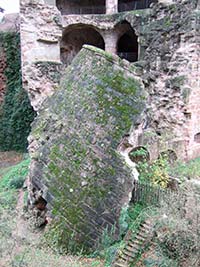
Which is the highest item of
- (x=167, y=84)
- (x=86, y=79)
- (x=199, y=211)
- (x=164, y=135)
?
(x=86, y=79)

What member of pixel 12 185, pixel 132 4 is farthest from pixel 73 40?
pixel 12 185

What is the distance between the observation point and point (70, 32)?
17.5 metres

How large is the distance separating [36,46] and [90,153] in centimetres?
845

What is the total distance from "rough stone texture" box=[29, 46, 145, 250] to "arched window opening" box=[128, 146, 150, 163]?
98.0 inches

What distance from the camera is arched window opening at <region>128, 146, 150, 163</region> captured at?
30.1 ft

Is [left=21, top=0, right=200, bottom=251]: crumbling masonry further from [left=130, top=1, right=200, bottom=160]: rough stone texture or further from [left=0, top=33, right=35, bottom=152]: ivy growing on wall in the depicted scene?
[left=0, top=33, right=35, bottom=152]: ivy growing on wall

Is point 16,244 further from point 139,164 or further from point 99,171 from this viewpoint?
point 139,164

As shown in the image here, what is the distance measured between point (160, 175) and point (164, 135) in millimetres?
3302

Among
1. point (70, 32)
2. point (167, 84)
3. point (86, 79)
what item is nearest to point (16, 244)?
point (86, 79)

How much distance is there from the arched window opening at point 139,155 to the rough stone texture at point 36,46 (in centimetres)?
569

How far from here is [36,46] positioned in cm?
1362

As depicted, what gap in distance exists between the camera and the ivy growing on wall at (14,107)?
16.1 m

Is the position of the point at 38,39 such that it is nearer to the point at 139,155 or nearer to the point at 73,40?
the point at 73,40

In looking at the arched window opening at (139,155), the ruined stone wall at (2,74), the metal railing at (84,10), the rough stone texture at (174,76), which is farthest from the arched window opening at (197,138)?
the metal railing at (84,10)
